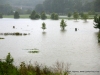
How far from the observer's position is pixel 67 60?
28000 mm

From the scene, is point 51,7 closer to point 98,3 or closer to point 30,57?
point 98,3

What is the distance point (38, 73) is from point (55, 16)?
11498 cm

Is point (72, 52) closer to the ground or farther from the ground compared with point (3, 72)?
closer to the ground

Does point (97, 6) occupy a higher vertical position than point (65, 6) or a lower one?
higher

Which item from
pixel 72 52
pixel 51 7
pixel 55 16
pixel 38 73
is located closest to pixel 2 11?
pixel 51 7

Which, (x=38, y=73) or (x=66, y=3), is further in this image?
(x=66, y=3)

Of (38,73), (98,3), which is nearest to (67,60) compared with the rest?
(38,73)

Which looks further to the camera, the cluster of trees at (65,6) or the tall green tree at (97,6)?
the cluster of trees at (65,6)

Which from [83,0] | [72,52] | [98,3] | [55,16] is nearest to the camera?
[72,52]

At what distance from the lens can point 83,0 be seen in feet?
634

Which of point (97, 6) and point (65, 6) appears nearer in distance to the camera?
point (97, 6)

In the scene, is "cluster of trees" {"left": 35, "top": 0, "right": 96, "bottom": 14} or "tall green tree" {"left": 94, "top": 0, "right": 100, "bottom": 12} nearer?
"tall green tree" {"left": 94, "top": 0, "right": 100, "bottom": 12}

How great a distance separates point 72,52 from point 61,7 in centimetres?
14986

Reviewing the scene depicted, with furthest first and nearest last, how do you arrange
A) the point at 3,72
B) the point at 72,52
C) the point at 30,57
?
the point at 72,52 < the point at 30,57 < the point at 3,72
